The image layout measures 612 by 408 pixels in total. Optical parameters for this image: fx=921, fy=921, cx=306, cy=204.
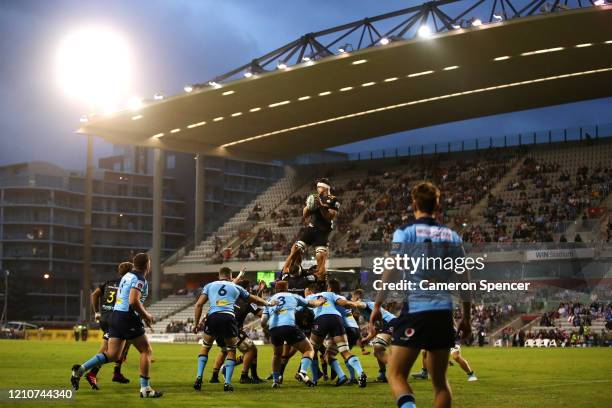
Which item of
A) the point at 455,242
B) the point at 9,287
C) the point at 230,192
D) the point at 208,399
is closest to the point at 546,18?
the point at 208,399

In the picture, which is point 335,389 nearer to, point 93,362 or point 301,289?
point 301,289

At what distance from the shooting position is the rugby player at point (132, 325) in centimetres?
1461

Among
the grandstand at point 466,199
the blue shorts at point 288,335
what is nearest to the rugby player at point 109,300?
the blue shorts at point 288,335

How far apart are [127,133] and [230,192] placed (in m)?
64.7

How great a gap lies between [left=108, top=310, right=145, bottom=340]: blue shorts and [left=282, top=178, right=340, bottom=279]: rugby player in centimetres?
340

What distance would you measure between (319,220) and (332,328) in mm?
2434

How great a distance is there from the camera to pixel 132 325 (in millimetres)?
14773

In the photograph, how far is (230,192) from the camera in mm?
122125

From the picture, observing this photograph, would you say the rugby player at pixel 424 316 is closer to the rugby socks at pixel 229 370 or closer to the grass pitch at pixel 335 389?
the grass pitch at pixel 335 389

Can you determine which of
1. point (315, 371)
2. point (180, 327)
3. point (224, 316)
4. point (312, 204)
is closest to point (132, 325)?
point (224, 316)

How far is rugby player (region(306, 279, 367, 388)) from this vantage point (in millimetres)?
17906

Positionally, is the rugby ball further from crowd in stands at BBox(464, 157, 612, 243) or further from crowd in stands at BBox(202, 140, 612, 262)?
crowd in stands at BBox(464, 157, 612, 243)

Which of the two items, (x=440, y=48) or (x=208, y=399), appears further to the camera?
(x=440, y=48)

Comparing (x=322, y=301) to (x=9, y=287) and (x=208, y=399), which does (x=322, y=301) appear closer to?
(x=208, y=399)
